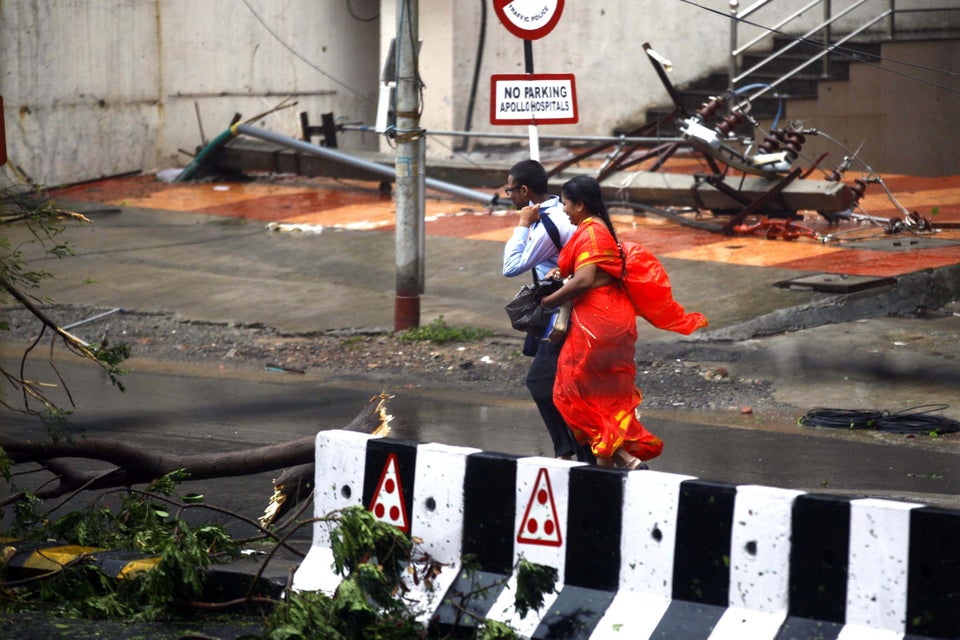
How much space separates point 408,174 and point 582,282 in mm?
4667

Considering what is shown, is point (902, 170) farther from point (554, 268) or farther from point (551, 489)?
point (551, 489)

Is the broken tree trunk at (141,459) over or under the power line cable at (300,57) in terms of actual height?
under

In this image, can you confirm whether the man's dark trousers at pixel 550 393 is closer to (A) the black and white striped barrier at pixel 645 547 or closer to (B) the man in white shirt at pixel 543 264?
(B) the man in white shirt at pixel 543 264

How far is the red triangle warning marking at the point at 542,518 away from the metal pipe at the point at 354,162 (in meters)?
10.7

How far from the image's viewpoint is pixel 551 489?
14.3 feet

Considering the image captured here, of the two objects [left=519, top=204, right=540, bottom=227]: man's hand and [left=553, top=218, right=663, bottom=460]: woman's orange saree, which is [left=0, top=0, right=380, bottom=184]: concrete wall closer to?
[left=519, top=204, right=540, bottom=227]: man's hand

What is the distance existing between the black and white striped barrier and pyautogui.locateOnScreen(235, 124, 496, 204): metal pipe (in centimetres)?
1043

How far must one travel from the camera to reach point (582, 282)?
18.8 ft

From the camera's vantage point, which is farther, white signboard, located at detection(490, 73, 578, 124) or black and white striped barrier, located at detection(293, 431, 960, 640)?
white signboard, located at detection(490, 73, 578, 124)

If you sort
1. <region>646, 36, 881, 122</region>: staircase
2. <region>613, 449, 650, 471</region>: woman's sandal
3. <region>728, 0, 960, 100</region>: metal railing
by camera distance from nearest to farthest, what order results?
<region>613, 449, 650, 471</region>: woman's sandal
<region>728, 0, 960, 100</region>: metal railing
<region>646, 36, 881, 122</region>: staircase

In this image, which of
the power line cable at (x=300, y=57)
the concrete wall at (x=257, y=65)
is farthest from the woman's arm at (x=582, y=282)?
the power line cable at (x=300, y=57)

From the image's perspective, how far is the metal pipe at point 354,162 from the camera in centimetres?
1500

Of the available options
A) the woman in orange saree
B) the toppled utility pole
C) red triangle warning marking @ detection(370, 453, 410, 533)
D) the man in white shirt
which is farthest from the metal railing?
red triangle warning marking @ detection(370, 453, 410, 533)

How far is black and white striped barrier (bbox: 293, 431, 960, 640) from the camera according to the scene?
151 inches
